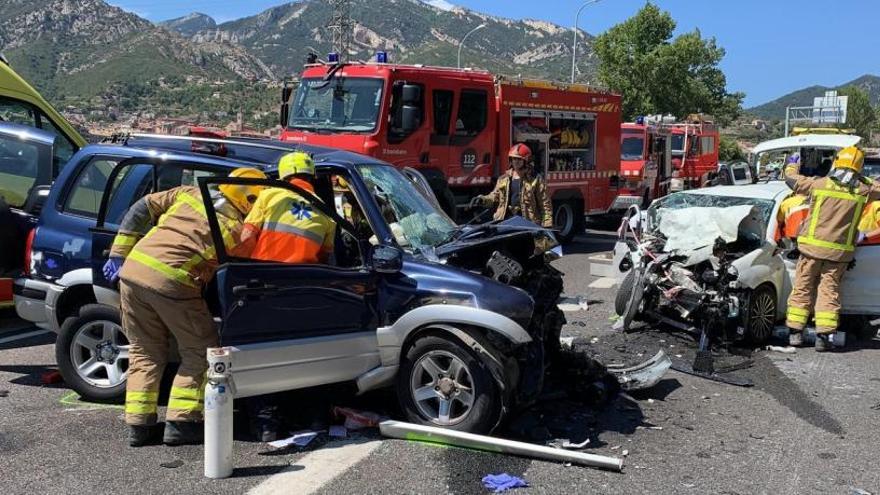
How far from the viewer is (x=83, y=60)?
303 feet

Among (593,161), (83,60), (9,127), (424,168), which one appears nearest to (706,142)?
(593,161)

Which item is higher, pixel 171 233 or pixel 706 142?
pixel 706 142

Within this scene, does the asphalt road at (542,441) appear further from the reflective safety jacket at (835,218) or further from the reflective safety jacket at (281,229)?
the reflective safety jacket at (835,218)

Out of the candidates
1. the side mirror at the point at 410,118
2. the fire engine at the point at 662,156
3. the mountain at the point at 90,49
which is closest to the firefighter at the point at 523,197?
the side mirror at the point at 410,118

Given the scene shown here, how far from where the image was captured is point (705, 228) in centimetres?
753

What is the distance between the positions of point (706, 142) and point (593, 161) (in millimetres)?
11382

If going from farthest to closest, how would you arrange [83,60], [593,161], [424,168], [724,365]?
[83,60], [593,161], [424,168], [724,365]

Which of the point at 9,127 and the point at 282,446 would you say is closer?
the point at 282,446

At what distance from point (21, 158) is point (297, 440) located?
180 inches

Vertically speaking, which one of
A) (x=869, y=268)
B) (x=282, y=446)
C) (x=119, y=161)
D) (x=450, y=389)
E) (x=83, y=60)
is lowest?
(x=282, y=446)

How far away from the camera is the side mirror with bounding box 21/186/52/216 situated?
21.7ft

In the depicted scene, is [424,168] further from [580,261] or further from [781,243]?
[781,243]

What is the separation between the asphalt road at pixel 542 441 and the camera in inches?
162

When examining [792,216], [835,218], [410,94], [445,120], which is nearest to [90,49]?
[445,120]
